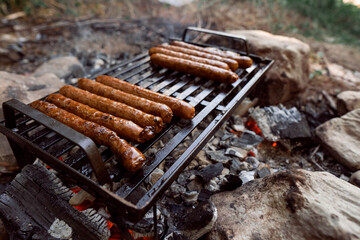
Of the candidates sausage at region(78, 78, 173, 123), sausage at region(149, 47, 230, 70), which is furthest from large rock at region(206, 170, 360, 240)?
sausage at region(149, 47, 230, 70)

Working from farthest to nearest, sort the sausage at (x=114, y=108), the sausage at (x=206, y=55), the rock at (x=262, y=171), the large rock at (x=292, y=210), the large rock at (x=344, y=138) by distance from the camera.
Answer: the sausage at (x=206, y=55), the large rock at (x=344, y=138), the rock at (x=262, y=171), the sausage at (x=114, y=108), the large rock at (x=292, y=210)

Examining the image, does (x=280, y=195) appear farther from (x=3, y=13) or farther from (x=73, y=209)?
(x=3, y=13)

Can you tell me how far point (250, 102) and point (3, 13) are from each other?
773 centimetres

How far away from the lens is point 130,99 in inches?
108

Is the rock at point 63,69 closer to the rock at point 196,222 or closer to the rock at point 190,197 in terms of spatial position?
the rock at point 190,197

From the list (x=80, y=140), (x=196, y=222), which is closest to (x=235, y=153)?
(x=196, y=222)

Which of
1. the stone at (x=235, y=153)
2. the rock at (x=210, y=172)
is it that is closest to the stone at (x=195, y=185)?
the rock at (x=210, y=172)

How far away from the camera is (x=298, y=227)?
6.90 ft

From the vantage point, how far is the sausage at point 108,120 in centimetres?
226

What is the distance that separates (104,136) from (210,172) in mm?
1517

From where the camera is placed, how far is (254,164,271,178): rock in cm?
321

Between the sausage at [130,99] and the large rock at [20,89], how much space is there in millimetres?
1072

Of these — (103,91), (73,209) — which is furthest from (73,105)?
(73,209)

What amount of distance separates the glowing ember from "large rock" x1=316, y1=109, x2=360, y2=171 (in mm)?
942
